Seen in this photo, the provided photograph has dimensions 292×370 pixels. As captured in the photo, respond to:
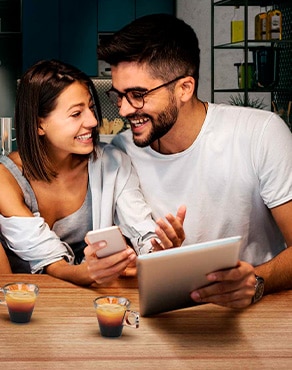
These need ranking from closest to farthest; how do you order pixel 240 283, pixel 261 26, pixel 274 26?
pixel 240 283 → pixel 274 26 → pixel 261 26

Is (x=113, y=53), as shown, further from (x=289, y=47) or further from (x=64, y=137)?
(x=289, y=47)

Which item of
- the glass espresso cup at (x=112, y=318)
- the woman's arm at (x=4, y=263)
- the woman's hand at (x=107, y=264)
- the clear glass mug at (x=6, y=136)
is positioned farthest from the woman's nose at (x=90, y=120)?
the clear glass mug at (x=6, y=136)

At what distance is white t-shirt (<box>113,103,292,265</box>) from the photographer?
227 centimetres

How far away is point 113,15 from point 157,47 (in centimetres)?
638

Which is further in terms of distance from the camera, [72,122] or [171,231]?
[72,122]

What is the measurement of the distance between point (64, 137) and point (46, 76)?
22 cm

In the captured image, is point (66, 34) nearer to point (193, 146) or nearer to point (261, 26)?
point (261, 26)

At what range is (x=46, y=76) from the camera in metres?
2.39

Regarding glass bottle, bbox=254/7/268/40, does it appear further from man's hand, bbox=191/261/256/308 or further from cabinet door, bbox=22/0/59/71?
man's hand, bbox=191/261/256/308

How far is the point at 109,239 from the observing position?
1.77m

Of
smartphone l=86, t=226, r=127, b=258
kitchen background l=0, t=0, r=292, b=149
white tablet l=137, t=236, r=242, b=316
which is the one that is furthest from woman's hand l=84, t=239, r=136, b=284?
kitchen background l=0, t=0, r=292, b=149

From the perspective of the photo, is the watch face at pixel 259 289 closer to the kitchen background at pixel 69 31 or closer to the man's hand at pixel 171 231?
the man's hand at pixel 171 231

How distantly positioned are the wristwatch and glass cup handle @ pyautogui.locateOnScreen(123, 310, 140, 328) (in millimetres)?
367

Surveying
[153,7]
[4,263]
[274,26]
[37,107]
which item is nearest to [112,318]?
[4,263]
